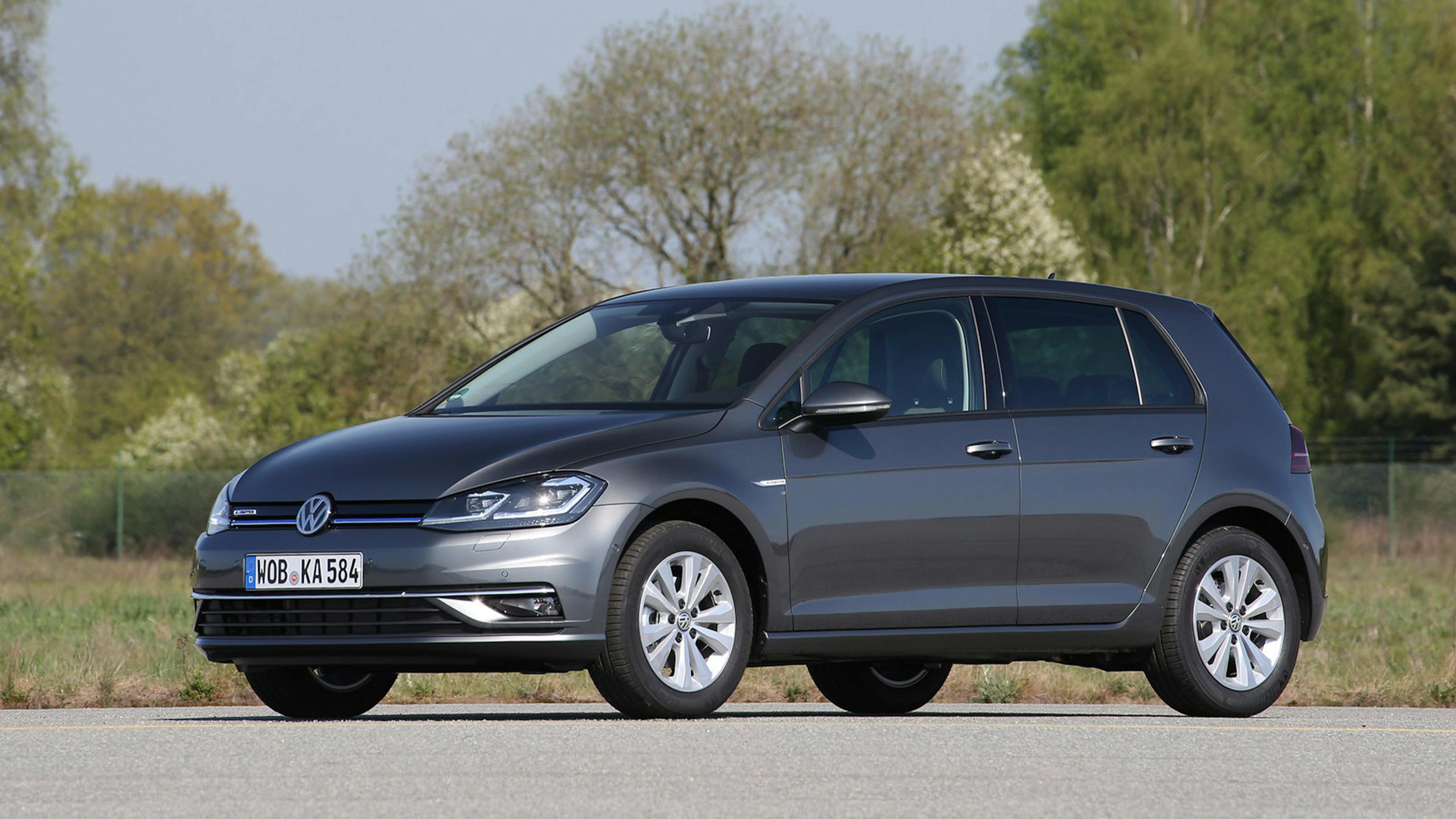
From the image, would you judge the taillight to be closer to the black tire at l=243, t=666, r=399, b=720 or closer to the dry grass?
the dry grass

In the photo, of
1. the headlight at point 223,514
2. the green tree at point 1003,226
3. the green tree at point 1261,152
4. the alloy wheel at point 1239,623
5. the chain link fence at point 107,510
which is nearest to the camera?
the headlight at point 223,514

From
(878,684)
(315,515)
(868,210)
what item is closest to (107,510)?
(868,210)

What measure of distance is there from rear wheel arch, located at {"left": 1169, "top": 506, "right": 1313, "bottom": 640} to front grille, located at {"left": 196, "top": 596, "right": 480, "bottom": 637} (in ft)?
13.0

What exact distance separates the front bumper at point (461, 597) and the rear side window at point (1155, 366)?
302 cm

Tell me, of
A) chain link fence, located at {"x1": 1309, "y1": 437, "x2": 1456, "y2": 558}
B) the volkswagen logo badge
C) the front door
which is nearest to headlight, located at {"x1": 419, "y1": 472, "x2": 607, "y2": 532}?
the volkswagen logo badge

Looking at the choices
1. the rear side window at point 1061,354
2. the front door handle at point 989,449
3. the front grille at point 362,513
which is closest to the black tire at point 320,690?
the front grille at point 362,513

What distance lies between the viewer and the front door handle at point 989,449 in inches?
358

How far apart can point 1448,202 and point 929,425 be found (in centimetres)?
4879

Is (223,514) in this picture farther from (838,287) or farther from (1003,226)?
(1003,226)

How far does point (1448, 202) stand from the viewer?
54469 millimetres

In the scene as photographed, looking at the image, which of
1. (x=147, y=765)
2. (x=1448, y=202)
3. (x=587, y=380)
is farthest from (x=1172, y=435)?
(x=1448, y=202)

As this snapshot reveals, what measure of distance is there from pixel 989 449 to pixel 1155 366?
1.37m

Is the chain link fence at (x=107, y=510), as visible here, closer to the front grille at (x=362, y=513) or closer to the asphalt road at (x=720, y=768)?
the asphalt road at (x=720, y=768)

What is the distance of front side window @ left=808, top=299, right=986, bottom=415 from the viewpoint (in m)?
9.02
